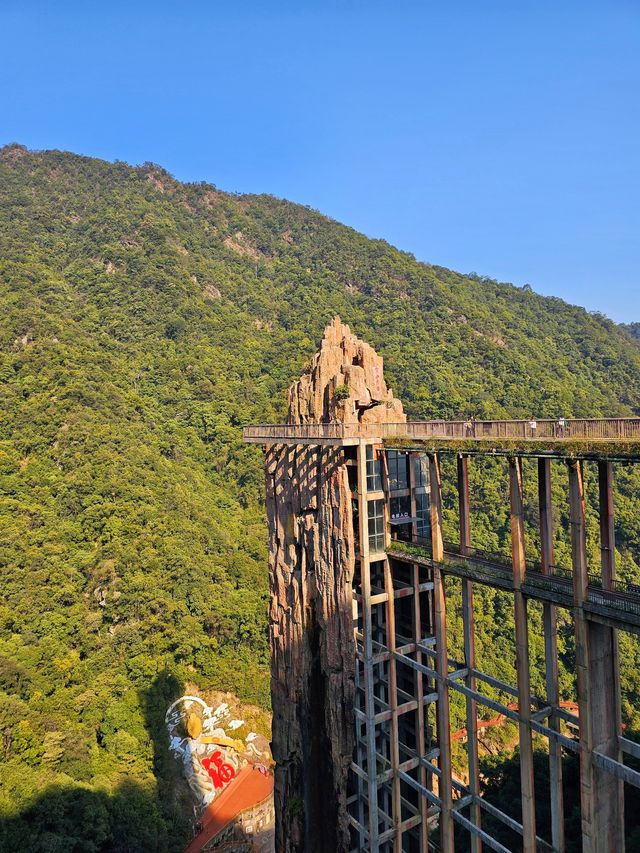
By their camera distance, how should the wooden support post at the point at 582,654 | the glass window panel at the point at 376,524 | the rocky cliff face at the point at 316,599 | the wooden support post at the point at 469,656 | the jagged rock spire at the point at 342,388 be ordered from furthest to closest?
the jagged rock spire at the point at 342,388, the rocky cliff face at the point at 316,599, the glass window panel at the point at 376,524, the wooden support post at the point at 469,656, the wooden support post at the point at 582,654

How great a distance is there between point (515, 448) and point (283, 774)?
2027cm

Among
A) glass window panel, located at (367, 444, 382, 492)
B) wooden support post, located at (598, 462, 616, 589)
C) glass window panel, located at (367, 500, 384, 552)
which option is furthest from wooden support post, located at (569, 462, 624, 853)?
glass window panel, located at (367, 500, 384, 552)

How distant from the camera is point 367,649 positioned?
69.7 ft

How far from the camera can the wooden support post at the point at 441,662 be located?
19.2m

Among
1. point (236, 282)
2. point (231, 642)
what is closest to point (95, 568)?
point (231, 642)

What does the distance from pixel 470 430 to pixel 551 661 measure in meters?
7.58

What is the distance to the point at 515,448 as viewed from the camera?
52.5ft

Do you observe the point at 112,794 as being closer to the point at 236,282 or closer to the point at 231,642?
the point at 231,642

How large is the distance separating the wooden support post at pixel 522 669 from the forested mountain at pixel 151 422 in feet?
82.4

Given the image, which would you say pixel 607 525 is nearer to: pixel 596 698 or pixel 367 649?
pixel 596 698

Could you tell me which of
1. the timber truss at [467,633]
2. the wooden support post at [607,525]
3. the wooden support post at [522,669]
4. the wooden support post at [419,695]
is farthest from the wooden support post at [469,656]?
the wooden support post at [607,525]

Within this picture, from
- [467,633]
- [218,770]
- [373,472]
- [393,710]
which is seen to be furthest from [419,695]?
[218,770]

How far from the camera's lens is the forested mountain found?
38.8 metres

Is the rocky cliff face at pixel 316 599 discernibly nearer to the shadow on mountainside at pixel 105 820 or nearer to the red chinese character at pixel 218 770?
the shadow on mountainside at pixel 105 820
